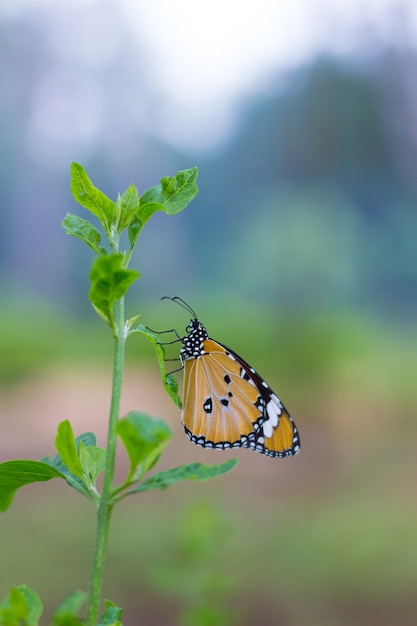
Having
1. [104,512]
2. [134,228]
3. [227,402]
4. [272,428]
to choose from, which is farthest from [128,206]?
[272,428]

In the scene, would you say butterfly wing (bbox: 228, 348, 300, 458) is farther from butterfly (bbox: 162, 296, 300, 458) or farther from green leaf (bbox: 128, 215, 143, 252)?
green leaf (bbox: 128, 215, 143, 252)

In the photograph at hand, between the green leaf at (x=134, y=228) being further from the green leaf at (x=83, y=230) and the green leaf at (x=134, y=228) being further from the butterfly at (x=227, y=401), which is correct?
the butterfly at (x=227, y=401)

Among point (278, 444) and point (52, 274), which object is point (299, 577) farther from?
point (52, 274)

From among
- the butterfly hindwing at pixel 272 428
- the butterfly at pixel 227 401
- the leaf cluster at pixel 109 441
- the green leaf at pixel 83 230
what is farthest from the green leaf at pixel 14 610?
the butterfly hindwing at pixel 272 428

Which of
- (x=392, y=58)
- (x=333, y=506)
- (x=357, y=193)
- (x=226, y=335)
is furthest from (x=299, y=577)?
(x=392, y=58)

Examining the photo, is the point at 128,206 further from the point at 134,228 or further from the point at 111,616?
the point at 111,616

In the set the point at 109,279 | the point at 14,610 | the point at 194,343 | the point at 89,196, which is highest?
the point at 194,343
